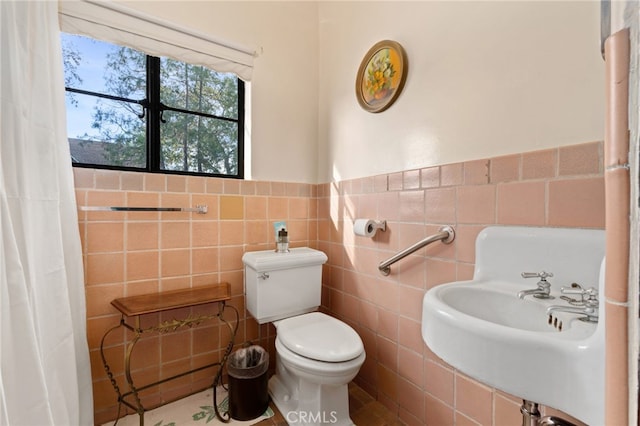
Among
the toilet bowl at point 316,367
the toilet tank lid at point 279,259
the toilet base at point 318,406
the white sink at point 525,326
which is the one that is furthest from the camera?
the toilet tank lid at point 279,259

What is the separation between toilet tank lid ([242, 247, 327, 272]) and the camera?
4.86 feet

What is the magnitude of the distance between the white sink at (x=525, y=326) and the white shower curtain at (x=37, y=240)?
3.55 feet

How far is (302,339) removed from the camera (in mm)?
1256

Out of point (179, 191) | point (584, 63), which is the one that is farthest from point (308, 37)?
point (584, 63)

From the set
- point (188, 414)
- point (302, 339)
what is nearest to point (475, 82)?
point (302, 339)

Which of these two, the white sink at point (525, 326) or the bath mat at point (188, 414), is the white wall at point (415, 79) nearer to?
the white sink at point (525, 326)

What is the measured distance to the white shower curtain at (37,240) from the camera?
81 centimetres

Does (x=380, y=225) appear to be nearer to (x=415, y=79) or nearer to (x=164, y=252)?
(x=415, y=79)

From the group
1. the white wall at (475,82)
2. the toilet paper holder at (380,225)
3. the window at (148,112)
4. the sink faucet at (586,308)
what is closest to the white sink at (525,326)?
the sink faucet at (586,308)

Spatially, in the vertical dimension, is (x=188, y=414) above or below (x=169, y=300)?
below

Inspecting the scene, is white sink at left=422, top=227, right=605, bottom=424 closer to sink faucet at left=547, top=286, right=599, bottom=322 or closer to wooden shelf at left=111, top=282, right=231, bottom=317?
sink faucet at left=547, top=286, right=599, bottom=322

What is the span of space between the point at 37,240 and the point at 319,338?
A: 1145 millimetres

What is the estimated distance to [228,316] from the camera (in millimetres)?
1646

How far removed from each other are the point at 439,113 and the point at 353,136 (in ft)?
1.86
